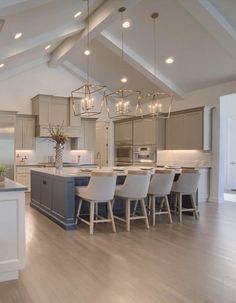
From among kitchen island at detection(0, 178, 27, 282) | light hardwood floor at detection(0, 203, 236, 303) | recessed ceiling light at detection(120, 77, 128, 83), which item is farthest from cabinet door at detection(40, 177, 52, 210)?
recessed ceiling light at detection(120, 77, 128, 83)

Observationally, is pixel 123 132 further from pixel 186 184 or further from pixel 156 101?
pixel 186 184

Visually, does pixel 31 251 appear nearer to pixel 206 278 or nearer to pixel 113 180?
pixel 113 180

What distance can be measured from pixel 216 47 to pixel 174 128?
8.51 ft

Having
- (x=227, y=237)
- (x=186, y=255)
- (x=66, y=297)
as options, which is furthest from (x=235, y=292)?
(x=227, y=237)

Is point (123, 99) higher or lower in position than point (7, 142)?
higher

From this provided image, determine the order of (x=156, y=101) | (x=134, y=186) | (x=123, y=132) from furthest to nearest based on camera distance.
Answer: (x=123, y=132), (x=156, y=101), (x=134, y=186)

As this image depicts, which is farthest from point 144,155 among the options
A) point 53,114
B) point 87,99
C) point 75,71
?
point 87,99

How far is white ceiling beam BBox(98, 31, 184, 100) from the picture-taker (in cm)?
741

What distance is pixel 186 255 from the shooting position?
12.5ft

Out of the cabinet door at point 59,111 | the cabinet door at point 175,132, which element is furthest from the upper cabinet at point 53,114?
the cabinet door at point 175,132

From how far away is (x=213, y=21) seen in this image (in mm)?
5715

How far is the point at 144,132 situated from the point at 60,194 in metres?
4.69

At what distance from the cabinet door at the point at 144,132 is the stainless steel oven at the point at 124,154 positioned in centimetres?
42

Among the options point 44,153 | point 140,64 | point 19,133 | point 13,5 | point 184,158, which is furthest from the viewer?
point 44,153
